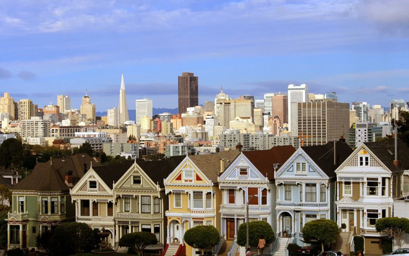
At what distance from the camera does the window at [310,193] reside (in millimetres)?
55156

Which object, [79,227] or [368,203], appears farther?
[79,227]

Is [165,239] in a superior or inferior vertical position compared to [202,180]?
inferior

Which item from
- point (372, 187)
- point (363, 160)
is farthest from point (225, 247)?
point (363, 160)

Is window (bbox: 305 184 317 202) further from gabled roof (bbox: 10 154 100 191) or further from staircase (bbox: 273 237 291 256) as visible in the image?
gabled roof (bbox: 10 154 100 191)

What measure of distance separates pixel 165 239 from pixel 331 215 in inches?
459

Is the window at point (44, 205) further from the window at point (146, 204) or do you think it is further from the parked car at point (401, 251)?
the parked car at point (401, 251)

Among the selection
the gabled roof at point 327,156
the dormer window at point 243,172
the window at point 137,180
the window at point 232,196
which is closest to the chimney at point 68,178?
the window at point 137,180

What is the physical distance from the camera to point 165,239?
59406 mm

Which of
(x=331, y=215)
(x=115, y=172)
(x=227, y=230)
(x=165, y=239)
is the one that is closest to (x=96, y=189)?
(x=115, y=172)

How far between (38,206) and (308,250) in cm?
2139

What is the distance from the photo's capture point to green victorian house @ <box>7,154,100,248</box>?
63469mm

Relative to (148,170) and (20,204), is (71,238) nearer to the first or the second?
(148,170)

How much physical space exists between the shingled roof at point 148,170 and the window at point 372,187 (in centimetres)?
1410

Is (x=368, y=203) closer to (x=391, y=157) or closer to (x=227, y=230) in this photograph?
(x=391, y=157)
